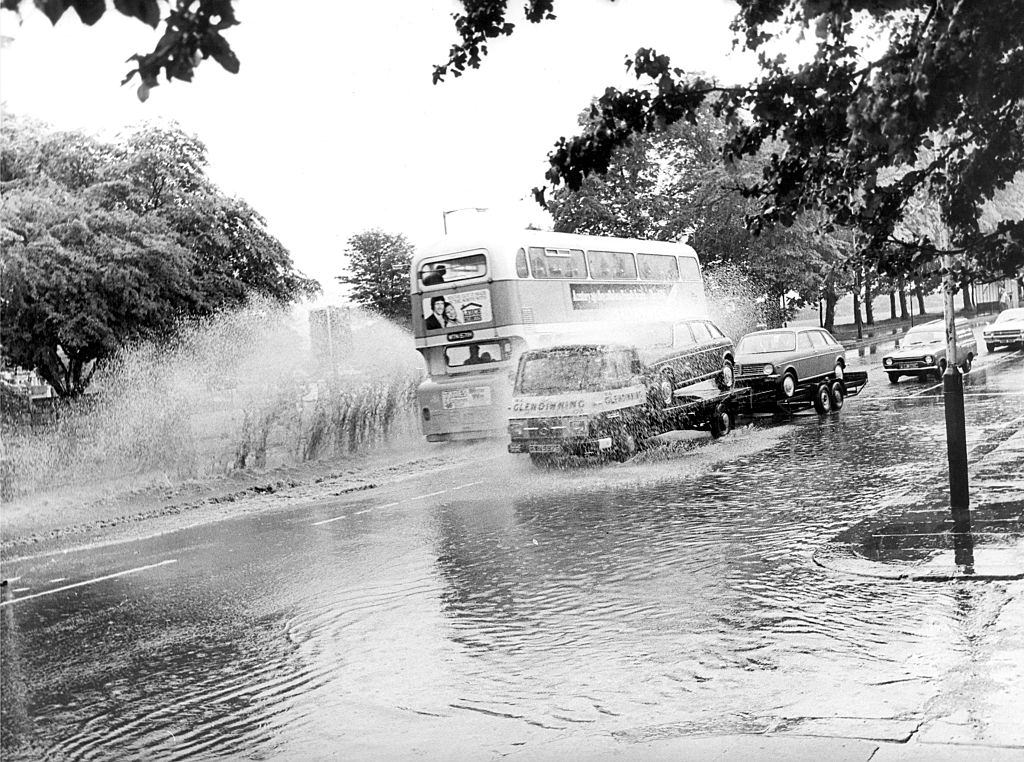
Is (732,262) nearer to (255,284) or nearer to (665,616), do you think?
(255,284)

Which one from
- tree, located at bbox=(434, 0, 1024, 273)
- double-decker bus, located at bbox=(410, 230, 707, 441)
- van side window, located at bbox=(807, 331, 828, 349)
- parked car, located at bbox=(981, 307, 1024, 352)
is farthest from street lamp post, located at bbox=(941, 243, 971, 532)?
parked car, located at bbox=(981, 307, 1024, 352)

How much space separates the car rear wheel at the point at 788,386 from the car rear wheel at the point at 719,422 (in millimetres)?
2373

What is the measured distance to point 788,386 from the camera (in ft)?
70.0

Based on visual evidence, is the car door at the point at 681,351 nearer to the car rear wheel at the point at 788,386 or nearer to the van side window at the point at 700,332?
the van side window at the point at 700,332

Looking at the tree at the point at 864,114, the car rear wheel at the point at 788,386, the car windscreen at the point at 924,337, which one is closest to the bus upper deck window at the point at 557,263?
the car rear wheel at the point at 788,386

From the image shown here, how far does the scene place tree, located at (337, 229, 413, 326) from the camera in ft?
172

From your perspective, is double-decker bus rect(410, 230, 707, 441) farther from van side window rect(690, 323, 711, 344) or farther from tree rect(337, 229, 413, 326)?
tree rect(337, 229, 413, 326)

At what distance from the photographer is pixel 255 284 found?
26.7m

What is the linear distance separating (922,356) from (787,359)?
28.2ft

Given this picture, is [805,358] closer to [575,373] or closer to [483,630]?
[575,373]

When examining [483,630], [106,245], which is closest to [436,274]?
[106,245]

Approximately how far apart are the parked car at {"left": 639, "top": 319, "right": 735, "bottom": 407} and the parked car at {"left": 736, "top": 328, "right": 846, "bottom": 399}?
1.08 m

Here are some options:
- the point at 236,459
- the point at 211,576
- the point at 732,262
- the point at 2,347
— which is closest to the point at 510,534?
the point at 211,576

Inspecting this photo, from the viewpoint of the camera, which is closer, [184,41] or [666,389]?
[184,41]
